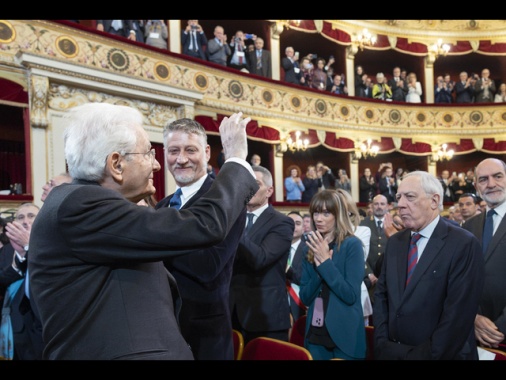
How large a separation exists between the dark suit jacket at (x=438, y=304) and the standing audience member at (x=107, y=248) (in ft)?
4.20

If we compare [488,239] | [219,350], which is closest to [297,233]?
[488,239]

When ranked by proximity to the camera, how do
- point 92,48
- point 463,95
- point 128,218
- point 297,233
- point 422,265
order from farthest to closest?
point 463,95 < point 92,48 < point 297,233 < point 422,265 < point 128,218

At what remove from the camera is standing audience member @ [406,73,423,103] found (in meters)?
13.5

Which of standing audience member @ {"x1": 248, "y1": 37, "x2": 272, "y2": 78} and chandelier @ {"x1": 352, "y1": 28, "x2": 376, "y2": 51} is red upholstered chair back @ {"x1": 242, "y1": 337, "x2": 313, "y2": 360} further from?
chandelier @ {"x1": 352, "y1": 28, "x2": 376, "y2": 51}

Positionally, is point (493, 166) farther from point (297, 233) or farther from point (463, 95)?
point (463, 95)

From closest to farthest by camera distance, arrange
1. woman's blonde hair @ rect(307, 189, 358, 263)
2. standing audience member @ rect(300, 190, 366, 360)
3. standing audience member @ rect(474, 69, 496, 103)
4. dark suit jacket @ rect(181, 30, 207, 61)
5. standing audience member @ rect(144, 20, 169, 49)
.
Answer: standing audience member @ rect(300, 190, 366, 360)
woman's blonde hair @ rect(307, 189, 358, 263)
standing audience member @ rect(144, 20, 169, 49)
dark suit jacket @ rect(181, 30, 207, 61)
standing audience member @ rect(474, 69, 496, 103)

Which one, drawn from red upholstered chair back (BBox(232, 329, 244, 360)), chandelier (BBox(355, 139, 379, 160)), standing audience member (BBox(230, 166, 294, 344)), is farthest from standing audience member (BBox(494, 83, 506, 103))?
red upholstered chair back (BBox(232, 329, 244, 360))

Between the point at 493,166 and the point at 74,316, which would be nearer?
the point at 74,316

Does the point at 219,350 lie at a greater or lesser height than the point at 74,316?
lesser

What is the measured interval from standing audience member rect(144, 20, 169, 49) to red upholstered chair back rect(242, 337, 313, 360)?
7414 millimetres

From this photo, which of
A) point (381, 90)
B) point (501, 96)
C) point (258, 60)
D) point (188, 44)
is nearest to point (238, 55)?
point (258, 60)

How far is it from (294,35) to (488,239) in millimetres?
11087

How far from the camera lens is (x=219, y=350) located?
1.63 meters

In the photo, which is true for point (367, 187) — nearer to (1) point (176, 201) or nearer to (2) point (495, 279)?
(2) point (495, 279)
